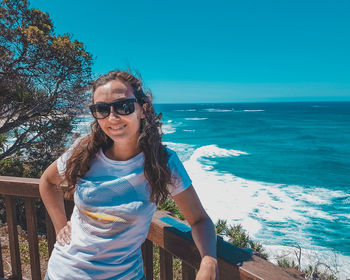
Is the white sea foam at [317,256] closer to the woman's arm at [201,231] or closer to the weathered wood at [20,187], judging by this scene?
the weathered wood at [20,187]

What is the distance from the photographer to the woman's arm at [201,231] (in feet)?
3.30

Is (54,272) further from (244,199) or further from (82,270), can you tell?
(244,199)

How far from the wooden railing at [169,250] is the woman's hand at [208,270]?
47 millimetres

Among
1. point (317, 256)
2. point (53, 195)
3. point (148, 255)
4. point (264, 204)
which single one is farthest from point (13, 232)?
point (264, 204)

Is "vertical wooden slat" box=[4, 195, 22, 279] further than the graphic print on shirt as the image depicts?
Yes

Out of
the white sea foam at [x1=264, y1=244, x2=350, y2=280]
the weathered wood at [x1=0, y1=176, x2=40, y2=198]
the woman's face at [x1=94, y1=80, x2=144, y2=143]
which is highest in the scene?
the woman's face at [x1=94, y1=80, x2=144, y2=143]

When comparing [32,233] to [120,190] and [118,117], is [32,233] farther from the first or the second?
[118,117]

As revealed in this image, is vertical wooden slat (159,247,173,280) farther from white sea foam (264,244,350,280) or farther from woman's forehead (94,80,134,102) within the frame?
white sea foam (264,244,350,280)

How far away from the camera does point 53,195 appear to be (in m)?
1.58

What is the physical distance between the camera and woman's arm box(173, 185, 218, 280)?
1.01 meters

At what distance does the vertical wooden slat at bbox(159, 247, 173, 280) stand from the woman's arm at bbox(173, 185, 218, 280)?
1.21 ft

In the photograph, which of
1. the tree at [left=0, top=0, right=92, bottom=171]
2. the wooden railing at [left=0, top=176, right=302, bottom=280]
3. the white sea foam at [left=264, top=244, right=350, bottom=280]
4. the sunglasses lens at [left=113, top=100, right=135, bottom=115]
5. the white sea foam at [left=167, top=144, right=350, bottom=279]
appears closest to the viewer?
the wooden railing at [left=0, top=176, right=302, bottom=280]

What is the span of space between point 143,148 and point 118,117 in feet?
0.62

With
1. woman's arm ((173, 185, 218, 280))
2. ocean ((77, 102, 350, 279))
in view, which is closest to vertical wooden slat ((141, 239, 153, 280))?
woman's arm ((173, 185, 218, 280))
